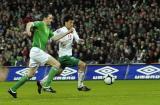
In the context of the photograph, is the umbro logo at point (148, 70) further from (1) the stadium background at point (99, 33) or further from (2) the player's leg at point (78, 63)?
(2) the player's leg at point (78, 63)

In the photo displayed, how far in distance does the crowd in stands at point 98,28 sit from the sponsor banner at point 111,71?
5.38 ft

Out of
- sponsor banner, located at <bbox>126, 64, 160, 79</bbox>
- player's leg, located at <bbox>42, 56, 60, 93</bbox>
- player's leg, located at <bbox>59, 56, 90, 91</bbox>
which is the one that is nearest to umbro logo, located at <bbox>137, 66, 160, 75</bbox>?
sponsor banner, located at <bbox>126, 64, 160, 79</bbox>

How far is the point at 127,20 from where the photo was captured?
32969 millimetres

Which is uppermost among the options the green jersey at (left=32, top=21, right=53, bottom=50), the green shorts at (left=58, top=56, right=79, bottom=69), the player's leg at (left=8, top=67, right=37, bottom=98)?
the green jersey at (left=32, top=21, right=53, bottom=50)

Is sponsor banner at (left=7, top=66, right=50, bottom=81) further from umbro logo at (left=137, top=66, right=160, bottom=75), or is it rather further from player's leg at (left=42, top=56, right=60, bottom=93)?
player's leg at (left=42, top=56, right=60, bottom=93)

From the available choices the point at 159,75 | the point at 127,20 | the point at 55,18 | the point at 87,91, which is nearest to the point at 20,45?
the point at 55,18

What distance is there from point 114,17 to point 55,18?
4057 mm

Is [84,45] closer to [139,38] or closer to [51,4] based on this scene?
[139,38]

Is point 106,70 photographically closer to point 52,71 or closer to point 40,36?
point 52,71

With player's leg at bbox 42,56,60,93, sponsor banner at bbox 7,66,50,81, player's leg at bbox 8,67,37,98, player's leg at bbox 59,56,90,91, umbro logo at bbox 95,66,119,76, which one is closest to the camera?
player's leg at bbox 8,67,37,98

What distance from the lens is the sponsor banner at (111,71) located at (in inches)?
1082

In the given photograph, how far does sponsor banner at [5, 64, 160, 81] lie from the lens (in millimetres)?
27475

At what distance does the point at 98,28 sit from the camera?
33344 millimetres

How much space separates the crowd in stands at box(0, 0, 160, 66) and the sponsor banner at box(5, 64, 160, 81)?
164 cm
